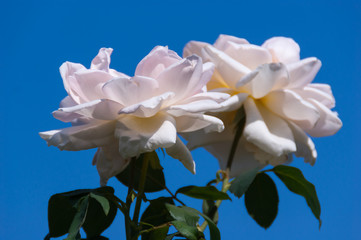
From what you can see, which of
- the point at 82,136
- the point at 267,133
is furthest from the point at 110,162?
the point at 267,133

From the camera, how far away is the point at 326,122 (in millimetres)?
516

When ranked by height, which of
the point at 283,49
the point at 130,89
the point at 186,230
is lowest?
the point at 186,230

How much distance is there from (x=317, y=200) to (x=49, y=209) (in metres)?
0.25

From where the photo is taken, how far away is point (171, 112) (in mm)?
371

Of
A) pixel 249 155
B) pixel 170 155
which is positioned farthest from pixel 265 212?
pixel 170 155

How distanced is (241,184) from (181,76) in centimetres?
13

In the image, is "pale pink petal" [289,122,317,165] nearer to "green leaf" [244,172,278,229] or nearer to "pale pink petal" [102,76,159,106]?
"green leaf" [244,172,278,229]

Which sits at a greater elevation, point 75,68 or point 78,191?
point 75,68

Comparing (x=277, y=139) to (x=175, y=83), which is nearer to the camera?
(x=175, y=83)

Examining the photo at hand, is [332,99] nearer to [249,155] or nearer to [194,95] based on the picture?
[249,155]

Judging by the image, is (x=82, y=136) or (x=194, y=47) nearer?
(x=82, y=136)

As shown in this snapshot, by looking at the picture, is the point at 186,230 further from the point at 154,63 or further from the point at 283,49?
the point at 283,49

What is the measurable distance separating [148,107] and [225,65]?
0.17 meters

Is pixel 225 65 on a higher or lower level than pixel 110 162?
higher
